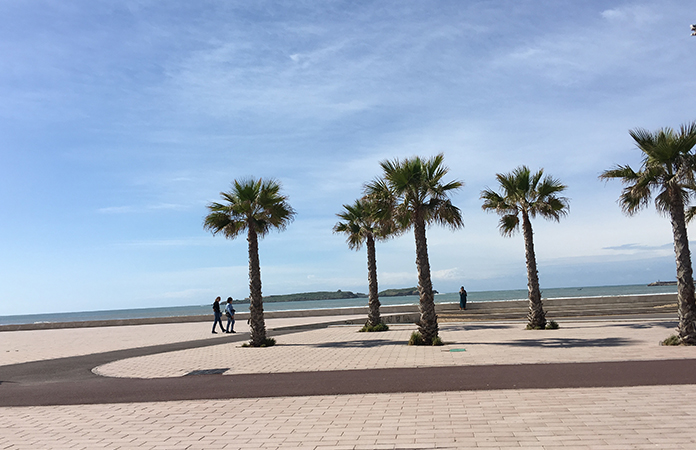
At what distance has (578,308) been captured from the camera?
3042 centimetres

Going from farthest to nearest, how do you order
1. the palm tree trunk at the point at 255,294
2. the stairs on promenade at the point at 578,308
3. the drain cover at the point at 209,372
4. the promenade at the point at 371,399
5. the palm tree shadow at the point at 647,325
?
the stairs on promenade at the point at 578,308 → the palm tree shadow at the point at 647,325 → the palm tree trunk at the point at 255,294 → the drain cover at the point at 209,372 → the promenade at the point at 371,399

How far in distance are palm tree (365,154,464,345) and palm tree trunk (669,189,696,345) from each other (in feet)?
21.4

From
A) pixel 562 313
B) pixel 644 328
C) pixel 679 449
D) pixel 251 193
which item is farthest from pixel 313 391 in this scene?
pixel 562 313

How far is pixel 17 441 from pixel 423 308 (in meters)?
12.3

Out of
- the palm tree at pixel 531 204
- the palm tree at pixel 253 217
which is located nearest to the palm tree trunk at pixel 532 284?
the palm tree at pixel 531 204

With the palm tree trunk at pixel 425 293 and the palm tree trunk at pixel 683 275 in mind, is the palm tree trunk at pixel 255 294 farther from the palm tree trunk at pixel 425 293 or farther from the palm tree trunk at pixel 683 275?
the palm tree trunk at pixel 683 275

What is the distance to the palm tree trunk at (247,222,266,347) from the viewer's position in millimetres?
18375

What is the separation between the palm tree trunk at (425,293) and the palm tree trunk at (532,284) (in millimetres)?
6808

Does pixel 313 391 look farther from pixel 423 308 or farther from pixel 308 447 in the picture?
pixel 423 308

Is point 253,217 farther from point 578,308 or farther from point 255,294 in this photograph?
point 578,308

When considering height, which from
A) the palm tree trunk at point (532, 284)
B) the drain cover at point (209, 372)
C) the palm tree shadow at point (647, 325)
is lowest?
the palm tree shadow at point (647, 325)

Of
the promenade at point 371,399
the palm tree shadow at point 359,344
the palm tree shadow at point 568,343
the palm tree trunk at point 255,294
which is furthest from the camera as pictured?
the palm tree trunk at point 255,294

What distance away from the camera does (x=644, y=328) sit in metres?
19.1

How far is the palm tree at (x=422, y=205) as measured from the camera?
55.7ft
